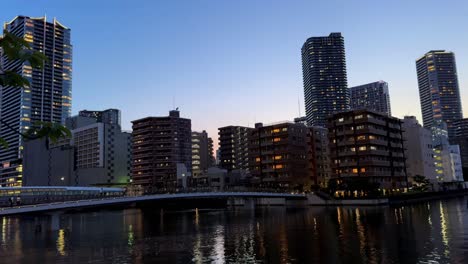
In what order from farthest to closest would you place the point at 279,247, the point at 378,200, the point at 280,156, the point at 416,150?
the point at 416,150 < the point at 280,156 < the point at 378,200 < the point at 279,247

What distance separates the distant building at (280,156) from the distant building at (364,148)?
2123cm

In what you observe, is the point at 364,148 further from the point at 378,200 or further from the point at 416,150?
the point at 416,150

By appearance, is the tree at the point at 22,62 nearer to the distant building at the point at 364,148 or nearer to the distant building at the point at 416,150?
the distant building at the point at 364,148

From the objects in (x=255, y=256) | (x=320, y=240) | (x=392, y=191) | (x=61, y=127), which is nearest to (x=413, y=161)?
(x=392, y=191)

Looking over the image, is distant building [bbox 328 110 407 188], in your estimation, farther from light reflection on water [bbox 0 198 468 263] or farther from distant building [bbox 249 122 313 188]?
light reflection on water [bbox 0 198 468 263]

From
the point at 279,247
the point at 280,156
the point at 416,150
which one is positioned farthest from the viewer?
the point at 416,150

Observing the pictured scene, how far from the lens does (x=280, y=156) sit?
172375mm

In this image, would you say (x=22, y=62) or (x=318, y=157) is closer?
(x=22, y=62)

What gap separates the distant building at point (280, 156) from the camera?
559 feet

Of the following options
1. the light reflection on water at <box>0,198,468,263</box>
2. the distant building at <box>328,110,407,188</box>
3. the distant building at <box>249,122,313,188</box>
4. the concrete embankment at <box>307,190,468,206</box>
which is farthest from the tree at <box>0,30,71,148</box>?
the distant building at <box>249,122,313,188</box>

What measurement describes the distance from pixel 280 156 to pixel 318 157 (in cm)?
2185

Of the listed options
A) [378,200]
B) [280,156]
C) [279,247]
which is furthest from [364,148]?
[279,247]

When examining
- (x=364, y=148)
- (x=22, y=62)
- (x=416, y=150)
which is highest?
(x=416, y=150)

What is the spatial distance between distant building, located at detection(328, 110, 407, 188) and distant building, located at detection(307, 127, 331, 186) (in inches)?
1018
